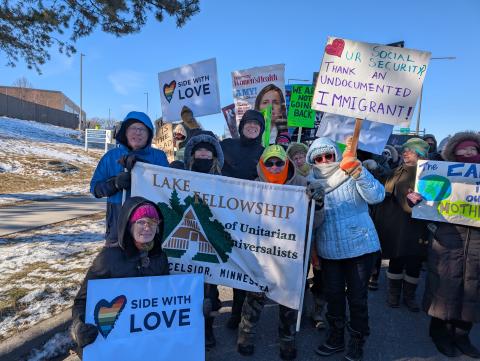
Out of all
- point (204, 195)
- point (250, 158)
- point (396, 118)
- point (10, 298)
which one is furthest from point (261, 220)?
point (10, 298)

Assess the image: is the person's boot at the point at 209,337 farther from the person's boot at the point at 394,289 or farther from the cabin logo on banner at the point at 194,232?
the person's boot at the point at 394,289

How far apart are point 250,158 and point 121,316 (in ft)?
6.75

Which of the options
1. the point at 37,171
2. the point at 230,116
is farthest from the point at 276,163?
the point at 37,171

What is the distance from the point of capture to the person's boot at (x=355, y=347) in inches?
120

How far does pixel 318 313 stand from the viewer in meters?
3.71

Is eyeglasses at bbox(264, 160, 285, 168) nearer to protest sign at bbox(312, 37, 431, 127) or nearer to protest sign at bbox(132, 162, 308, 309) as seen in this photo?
protest sign at bbox(132, 162, 308, 309)

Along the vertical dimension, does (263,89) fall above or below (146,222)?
above

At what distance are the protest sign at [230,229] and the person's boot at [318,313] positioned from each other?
802mm

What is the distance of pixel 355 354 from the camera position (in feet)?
10.0

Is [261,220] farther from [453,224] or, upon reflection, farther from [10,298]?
[10,298]

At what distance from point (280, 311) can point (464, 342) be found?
67.3 inches

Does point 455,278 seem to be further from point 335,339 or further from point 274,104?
point 274,104

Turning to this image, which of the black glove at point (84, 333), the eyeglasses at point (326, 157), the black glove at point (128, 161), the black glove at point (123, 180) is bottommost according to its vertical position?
the black glove at point (84, 333)

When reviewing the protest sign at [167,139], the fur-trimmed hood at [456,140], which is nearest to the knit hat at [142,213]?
the fur-trimmed hood at [456,140]
